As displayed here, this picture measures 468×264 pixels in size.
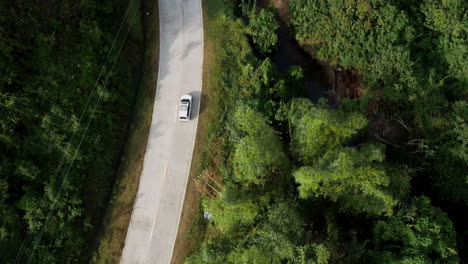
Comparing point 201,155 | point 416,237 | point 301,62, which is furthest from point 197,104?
point 416,237

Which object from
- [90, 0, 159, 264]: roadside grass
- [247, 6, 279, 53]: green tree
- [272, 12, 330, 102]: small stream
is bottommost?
[90, 0, 159, 264]: roadside grass

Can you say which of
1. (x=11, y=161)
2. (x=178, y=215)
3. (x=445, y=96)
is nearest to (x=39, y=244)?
(x=11, y=161)

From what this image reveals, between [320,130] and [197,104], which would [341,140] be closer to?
[320,130]

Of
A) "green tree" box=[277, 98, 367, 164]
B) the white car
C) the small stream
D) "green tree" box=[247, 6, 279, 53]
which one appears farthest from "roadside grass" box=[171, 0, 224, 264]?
"green tree" box=[277, 98, 367, 164]

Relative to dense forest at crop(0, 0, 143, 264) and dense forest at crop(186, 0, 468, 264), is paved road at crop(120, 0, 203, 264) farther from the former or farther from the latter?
dense forest at crop(0, 0, 143, 264)

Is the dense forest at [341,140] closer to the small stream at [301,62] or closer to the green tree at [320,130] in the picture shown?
the green tree at [320,130]

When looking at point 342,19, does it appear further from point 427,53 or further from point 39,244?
point 39,244

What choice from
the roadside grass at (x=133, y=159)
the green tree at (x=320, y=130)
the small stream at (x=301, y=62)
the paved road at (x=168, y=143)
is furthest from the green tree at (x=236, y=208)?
the small stream at (x=301, y=62)
